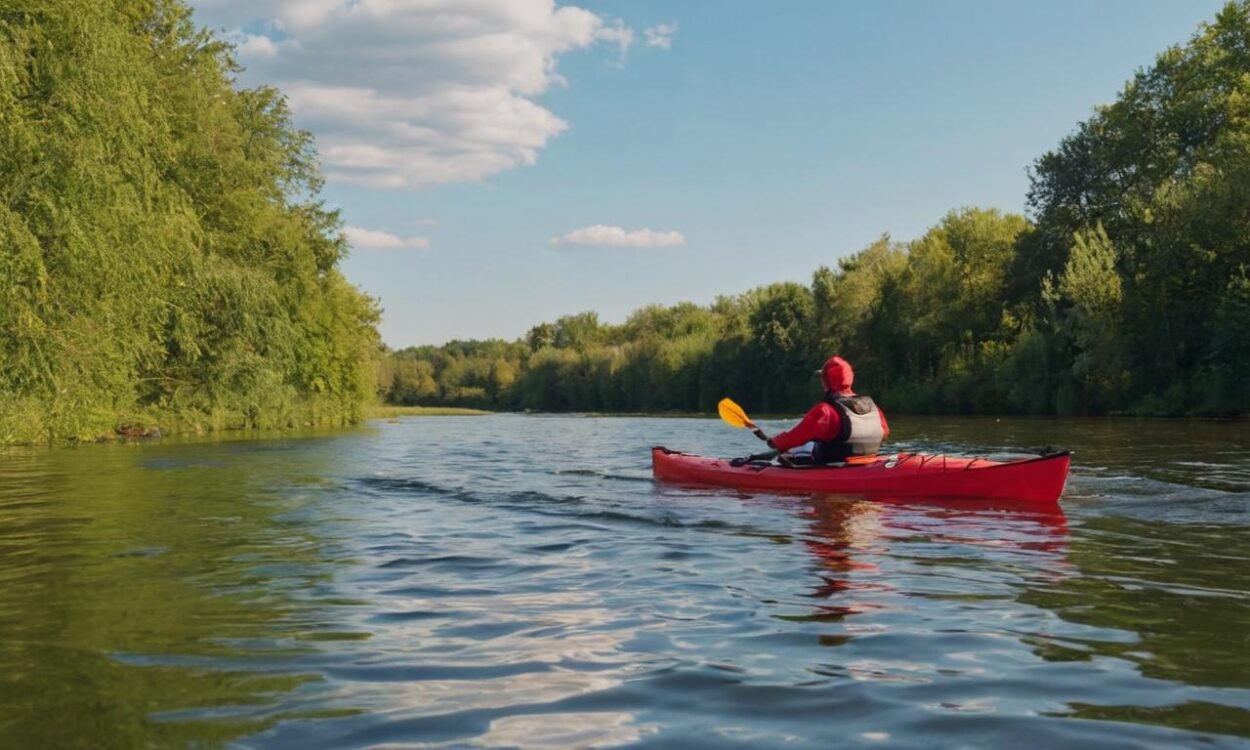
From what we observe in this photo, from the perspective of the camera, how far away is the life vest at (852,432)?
10.4 metres

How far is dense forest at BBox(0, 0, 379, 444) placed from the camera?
51.0 feet

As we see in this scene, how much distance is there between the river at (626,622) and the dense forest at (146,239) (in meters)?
6.69

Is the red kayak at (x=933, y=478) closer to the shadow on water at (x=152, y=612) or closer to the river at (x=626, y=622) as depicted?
A: the river at (x=626, y=622)

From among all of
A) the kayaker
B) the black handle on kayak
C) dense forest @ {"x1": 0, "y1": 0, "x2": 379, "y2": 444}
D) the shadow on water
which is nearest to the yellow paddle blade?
the black handle on kayak

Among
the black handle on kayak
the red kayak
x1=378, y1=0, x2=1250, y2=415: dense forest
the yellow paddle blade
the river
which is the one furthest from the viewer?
x1=378, y1=0, x2=1250, y2=415: dense forest

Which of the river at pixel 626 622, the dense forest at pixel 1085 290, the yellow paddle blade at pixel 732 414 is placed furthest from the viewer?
the dense forest at pixel 1085 290

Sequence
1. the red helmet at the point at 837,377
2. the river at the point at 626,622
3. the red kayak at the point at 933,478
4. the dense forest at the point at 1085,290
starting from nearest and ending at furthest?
the river at the point at 626,622 → the red kayak at the point at 933,478 → the red helmet at the point at 837,377 → the dense forest at the point at 1085,290

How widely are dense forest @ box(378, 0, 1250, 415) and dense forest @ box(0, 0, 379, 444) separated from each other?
82.0ft

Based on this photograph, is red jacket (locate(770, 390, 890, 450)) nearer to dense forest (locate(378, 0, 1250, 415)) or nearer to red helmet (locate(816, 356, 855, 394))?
red helmet (locate(816, 356, 855, 394))

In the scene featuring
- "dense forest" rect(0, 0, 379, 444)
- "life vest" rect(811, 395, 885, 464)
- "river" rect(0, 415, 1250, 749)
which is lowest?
"river" rect(0, 415, 1250, 749)

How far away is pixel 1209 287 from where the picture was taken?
31781mm

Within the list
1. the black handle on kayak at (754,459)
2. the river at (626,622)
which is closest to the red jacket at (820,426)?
the river at (626,622)

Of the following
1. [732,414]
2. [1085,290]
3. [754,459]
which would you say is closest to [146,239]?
[732,414]

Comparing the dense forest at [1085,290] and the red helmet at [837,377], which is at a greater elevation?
the dense forest at [1085,290]
